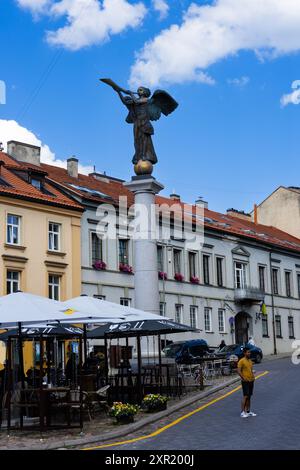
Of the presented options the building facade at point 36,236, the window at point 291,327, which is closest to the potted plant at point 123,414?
the building facade at point 36,236

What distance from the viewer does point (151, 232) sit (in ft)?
85.9

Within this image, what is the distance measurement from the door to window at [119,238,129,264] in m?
12.9

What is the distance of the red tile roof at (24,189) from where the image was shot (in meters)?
38.6

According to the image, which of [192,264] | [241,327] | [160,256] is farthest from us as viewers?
[241,327]

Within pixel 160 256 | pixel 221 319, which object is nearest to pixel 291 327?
pixel 221 319

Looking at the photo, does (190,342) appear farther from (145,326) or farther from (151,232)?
(145,326)

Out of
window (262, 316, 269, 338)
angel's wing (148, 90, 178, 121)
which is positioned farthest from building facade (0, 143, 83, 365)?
window (262, 316, 269, 338)

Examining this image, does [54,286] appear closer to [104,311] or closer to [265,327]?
[104,311]

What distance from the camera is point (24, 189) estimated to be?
39.7m

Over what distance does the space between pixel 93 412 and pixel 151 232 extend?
799cm

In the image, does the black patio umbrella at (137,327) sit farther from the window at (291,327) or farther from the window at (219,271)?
Result: the window at (291,327)

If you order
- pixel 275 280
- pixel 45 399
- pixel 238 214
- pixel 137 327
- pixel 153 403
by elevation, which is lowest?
pixel 153 403

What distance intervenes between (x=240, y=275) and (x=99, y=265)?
643 inches
